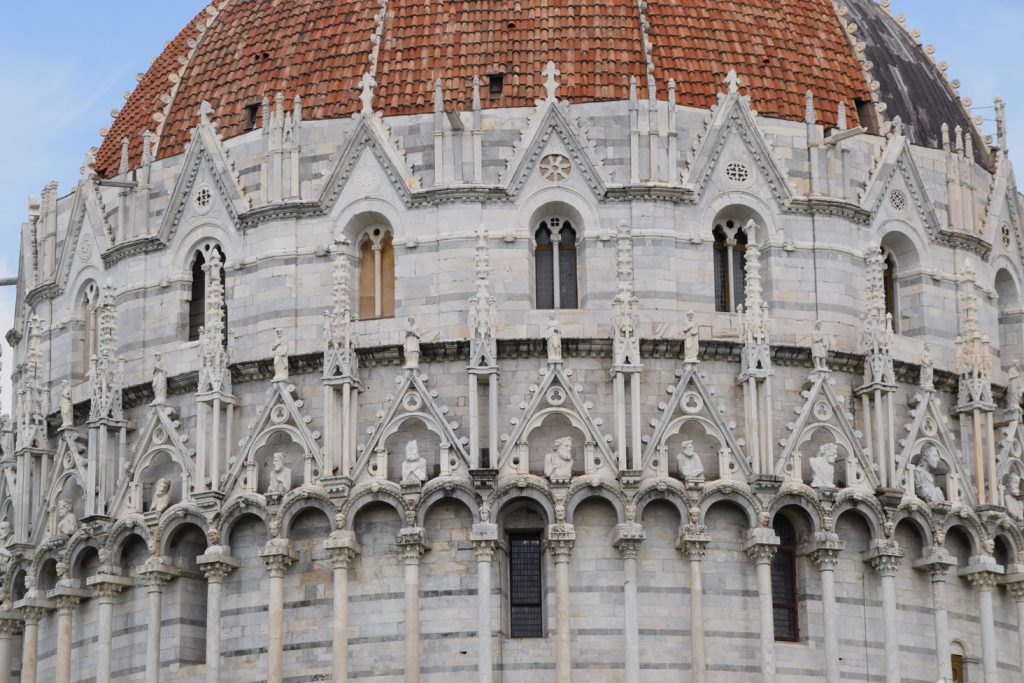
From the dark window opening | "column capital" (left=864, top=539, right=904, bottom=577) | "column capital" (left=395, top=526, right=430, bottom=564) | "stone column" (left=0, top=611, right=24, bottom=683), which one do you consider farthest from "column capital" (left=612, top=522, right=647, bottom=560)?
"stone column" (left=0, top=611, right=24, bottom=683)

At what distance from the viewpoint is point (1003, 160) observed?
48.4 m

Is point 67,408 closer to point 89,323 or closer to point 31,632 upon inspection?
point 89,323

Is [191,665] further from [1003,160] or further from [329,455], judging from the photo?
[1003,160]

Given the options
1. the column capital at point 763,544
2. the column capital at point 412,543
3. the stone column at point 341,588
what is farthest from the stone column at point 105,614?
the column capital at point 763,544

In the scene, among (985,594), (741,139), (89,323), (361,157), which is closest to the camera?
(985,594)

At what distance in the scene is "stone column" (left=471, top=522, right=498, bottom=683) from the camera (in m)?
41.1

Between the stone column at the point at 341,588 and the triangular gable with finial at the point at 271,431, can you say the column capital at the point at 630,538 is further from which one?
the triangular gable with finial at the point at 271,431

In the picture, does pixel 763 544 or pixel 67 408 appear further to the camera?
pixel 67 408

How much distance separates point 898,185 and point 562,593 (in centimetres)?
1001

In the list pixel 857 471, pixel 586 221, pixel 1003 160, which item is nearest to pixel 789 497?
pixel 857 471

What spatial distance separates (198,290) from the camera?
151 ft

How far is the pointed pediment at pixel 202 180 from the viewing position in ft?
150

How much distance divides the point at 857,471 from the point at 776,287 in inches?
136

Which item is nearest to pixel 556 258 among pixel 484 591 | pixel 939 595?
pixel 484 591
